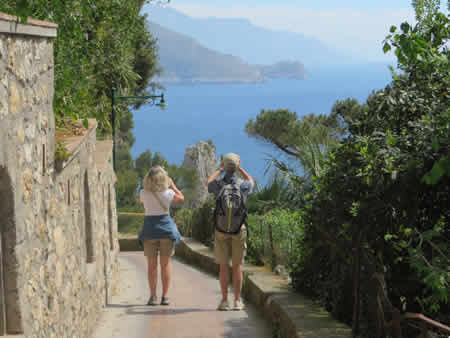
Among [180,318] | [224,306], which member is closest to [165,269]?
[180,318]

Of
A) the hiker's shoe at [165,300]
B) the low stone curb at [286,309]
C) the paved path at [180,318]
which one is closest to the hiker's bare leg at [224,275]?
the paved path at [180,318]

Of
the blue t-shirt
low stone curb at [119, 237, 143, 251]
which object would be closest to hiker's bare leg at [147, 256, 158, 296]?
the blue t-shirt

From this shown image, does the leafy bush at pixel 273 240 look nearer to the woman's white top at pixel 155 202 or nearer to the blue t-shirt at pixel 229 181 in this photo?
A: the blue t-shirt at pixel 229 181

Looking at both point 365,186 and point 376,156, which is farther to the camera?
point 365,186

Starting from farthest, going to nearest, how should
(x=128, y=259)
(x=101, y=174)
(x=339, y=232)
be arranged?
(x=128, y=259) → (x=101, y=174) → (x=339, y=232)

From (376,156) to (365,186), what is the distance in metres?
0.40

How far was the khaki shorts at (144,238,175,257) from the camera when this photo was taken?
656cm

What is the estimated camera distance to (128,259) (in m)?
13.3

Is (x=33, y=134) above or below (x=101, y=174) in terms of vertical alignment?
above

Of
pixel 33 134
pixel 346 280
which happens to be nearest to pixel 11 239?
pixel 33 134

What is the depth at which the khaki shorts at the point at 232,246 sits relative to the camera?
6305mm

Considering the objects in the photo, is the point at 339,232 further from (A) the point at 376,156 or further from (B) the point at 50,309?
(B) the point at 50,309

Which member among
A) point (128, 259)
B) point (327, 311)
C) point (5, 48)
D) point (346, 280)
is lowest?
point (128, 259)

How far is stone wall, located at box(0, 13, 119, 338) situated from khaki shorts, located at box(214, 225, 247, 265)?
145 cm
